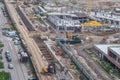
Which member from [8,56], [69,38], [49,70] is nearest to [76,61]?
[49,70]

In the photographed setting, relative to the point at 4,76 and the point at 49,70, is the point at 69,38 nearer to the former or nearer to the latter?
the point at 49,70

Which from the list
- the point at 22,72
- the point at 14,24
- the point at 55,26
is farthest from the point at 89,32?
the point at 22,72

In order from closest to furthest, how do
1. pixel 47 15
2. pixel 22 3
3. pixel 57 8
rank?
pixel 47 15, pixel 57 8, pixel 22 3

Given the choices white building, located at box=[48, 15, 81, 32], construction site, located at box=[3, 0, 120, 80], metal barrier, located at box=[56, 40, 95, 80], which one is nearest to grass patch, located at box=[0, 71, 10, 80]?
construction site, located at box=[3, 0, 120, 80]

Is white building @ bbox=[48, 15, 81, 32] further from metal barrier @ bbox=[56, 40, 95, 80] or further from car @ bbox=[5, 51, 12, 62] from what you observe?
car @ bbox=[5, 51, 12, 62]

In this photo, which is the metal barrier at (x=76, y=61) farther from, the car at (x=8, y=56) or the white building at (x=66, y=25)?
the white building at (x=66, y=25)

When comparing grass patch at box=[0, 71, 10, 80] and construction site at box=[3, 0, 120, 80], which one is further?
construction site at box=[3, 0, 120, 80]

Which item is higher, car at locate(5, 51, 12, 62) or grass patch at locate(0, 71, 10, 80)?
grass patch at locate(0, 71, 10, 80)

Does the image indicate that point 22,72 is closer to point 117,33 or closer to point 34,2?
point 117,33
